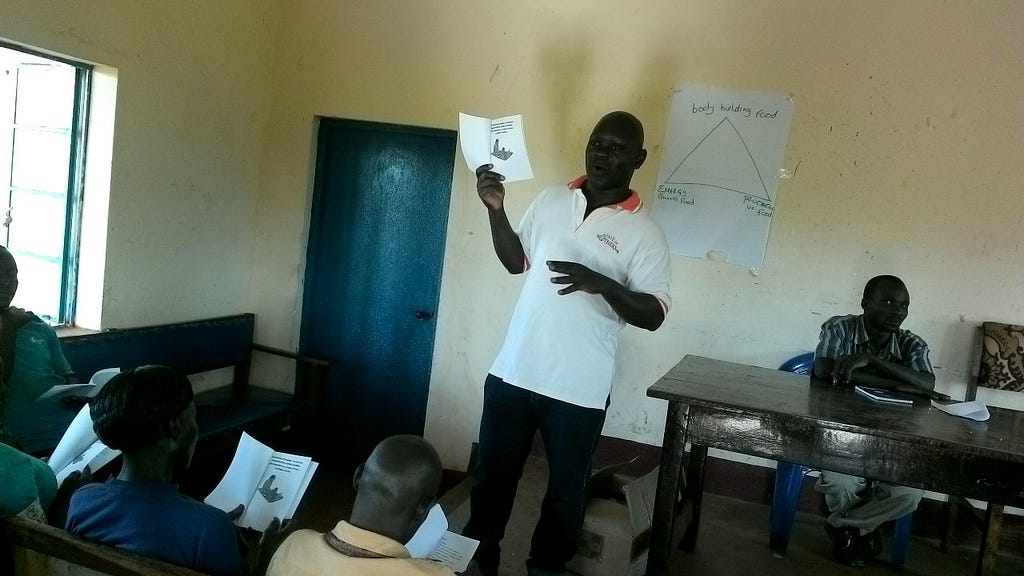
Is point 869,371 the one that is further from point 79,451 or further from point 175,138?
point 175,138

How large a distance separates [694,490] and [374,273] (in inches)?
87.8

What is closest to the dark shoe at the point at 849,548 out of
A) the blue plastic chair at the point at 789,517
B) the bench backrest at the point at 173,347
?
the blue plastic chair at the point at 789,517

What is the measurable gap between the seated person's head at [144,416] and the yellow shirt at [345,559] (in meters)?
0.40

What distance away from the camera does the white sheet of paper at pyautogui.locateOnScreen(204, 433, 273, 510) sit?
1948mm

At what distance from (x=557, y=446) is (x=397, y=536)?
999 mm

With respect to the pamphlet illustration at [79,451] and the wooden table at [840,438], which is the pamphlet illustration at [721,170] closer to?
the wooden table at [840,438]

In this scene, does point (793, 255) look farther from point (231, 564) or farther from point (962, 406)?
point (231, 564)

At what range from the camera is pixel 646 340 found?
404 cm

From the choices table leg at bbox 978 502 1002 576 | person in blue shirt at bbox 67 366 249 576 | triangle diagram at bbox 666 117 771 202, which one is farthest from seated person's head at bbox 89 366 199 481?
triangle diagram at bbox 666 117 771 202

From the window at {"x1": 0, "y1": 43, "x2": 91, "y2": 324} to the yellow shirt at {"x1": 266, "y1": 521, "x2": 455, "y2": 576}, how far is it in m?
2.79

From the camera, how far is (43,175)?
3486 mm

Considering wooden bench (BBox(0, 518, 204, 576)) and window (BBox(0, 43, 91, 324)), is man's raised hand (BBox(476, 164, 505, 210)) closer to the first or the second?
wooden bench (BBox(0, 518, 204, 576))

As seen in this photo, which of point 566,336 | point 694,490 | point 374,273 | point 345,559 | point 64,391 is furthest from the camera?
point 374,273

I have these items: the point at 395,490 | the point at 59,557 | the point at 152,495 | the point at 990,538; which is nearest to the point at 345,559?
the point at 395,490
